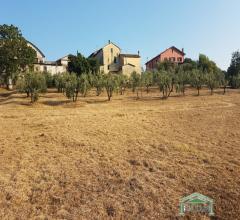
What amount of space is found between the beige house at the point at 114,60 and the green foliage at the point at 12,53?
24.4 meters

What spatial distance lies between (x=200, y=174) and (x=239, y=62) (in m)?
57.0

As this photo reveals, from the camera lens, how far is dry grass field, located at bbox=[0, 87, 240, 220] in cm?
697

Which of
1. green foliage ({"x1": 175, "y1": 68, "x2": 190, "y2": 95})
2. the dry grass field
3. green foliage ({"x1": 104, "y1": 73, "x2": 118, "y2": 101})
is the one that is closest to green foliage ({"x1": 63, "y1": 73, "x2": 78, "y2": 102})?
green foliage ({"x1": 104, "y1": 73, "x2": 118, "y2": 101})

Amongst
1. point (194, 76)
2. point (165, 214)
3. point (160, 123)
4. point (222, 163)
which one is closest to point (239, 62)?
point (194, 76)

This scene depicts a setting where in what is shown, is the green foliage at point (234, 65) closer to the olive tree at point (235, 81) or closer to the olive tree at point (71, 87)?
the olive tree at point (235, 81)

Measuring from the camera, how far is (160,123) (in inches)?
667

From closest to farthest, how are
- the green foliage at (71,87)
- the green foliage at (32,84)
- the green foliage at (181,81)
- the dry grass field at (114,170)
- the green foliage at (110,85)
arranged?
1. the dry grass field at (114,170)
2. the green foliage at (32,84)
3. the green foliage at (71,87)
4. the green foliage at (110,85)
5. the green foliage at (181,81)

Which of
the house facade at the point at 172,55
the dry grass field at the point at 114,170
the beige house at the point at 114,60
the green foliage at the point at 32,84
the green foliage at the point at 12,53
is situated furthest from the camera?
the house facade at the point at 172,55

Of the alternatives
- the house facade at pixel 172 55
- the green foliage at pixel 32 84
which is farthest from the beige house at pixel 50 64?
the green foliage at pixel 32 84

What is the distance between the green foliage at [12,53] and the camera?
39406 mm

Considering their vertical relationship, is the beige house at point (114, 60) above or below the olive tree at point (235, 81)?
above

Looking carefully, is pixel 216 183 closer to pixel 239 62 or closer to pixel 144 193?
pixel 144 193

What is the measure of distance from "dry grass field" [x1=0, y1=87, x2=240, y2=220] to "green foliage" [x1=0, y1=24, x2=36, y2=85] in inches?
1063

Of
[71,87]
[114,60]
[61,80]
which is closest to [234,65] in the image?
[114,60]
